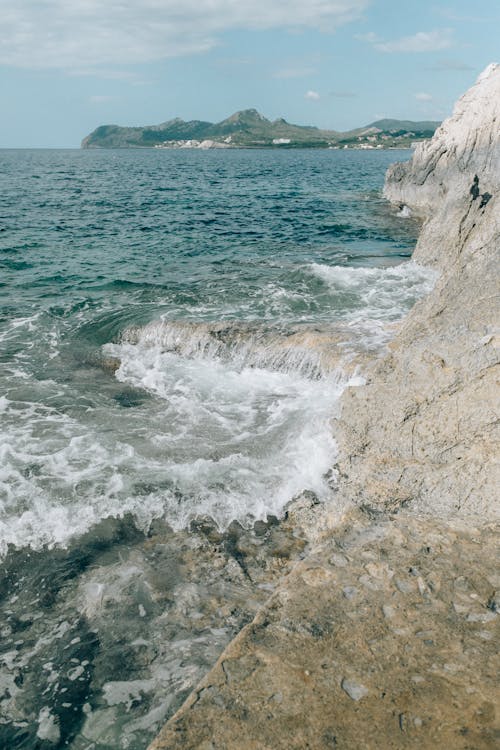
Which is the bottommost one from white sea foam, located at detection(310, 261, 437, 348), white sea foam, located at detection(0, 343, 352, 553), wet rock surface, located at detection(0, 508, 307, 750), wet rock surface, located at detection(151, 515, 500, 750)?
wet rock surface, located at detection(0, 508, 307, 750)

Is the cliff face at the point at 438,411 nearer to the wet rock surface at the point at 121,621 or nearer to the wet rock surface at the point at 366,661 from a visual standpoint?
→ the wet rock surface at the point at 366,661

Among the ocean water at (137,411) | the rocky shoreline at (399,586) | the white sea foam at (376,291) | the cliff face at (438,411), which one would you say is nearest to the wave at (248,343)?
the ocean water at (137,411)

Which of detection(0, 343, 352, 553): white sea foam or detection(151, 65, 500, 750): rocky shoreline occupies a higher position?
detection(151, 65, 500, 750): rocky shoreline

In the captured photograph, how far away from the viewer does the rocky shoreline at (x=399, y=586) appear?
3.80m

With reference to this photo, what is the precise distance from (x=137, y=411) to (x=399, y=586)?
7.45m

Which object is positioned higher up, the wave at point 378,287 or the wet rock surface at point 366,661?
the wave at point 378,287

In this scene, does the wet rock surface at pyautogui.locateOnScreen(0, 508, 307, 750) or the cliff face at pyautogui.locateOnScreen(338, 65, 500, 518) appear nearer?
the wet rock surface at pyautogui.locateOnScreen(0, 508, 307, 750)

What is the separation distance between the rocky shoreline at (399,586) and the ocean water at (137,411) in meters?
1.02

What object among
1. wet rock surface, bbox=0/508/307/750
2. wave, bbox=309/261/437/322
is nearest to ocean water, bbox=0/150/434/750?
wet rock surface, bbox=0/508/307/750

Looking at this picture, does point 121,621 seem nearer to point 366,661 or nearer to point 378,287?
point 366,661

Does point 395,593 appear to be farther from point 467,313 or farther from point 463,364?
point 467,313

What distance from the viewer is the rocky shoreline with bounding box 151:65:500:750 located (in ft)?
12.5

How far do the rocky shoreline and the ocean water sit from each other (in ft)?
3.34

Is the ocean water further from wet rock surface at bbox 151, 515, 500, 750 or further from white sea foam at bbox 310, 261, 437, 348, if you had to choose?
wet rock surface at bbox 151, 515, 500, 750
